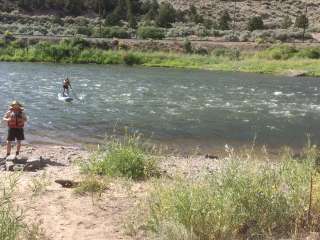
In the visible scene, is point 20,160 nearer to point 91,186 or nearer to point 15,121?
point 15,121

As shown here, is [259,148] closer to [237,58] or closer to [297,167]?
[297,167]

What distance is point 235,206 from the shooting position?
7.89m

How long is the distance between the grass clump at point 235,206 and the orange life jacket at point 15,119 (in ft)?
28.9

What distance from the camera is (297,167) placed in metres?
9.20

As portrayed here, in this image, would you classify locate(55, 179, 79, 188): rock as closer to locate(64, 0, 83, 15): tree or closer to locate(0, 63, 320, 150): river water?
locate(0, 63, 320, 150): river water

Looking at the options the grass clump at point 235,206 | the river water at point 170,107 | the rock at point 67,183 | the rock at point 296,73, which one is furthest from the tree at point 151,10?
the grass clump at point 235,206

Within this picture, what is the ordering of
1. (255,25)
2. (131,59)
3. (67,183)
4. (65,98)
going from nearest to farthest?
(67,183), (65,98), (131,59), (255,25)

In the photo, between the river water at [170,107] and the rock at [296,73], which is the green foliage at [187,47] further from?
the river water at [170,107]

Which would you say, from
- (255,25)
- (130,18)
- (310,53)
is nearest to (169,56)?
(310,53)

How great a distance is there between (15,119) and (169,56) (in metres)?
50.1

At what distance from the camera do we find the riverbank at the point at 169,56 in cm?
6194

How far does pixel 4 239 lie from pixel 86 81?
36.9 meters

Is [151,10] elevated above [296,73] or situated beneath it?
elevated above

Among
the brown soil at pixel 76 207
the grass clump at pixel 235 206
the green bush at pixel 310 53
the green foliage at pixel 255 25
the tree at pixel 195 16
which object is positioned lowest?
the green bush at pixel 310 53
